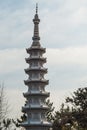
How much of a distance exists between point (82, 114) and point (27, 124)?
62.0ft

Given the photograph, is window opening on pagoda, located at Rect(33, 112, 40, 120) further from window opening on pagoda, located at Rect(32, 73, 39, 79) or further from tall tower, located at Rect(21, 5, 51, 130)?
window opening on pagoda, located at Rect(32, 73, 39, 79)

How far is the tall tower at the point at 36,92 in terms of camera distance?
52.8 meters

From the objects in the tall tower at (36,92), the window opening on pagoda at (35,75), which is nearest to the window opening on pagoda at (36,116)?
the tall tower at (36,92)

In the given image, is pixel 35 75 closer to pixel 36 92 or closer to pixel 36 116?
pixel 36 92

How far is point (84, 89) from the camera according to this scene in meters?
73.4

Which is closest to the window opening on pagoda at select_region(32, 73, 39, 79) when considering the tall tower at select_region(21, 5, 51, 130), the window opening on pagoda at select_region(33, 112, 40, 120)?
the tall tower at select_region(21, 5, 51, 130)

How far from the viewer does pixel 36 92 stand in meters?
53.2

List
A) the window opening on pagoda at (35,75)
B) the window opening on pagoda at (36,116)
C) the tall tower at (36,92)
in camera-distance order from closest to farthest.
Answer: the tall tower at (36,92)
the window opening on pagoda at (36,116)
the window opening on pagoda at (35,75)

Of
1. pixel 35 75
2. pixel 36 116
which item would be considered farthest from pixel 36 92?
pixel 36 116

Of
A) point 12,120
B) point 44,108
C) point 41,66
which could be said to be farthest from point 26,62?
point 12,120

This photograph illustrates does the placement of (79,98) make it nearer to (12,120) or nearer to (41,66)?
(12,120)

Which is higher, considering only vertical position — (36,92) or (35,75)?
(35,75)

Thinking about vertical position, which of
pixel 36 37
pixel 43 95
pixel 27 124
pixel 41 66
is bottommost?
pixel 27 124

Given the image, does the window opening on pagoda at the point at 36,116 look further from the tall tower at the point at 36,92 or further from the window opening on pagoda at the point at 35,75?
the window opening on pagoda at the point at 35,75
